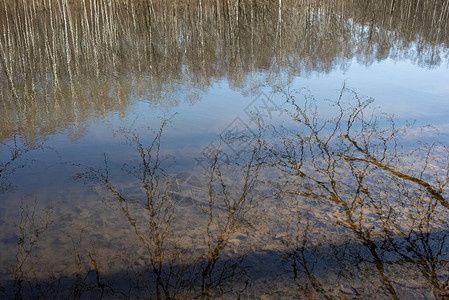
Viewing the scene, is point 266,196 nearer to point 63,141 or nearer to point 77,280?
point 77,280

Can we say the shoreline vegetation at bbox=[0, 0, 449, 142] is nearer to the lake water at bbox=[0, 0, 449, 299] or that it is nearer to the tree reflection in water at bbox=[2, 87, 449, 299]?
the lake water at bbox=[0, 0, 449, 299]

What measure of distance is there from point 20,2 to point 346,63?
1314cm

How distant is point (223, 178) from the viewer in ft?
11.1

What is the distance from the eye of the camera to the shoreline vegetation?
5482mm

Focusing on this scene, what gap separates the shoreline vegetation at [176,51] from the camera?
5.48 metres

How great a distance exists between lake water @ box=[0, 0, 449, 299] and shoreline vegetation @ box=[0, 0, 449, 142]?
0.06 m

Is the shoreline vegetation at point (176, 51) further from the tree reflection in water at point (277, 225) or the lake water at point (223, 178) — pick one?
the tree reflection in water at point (277, 225)

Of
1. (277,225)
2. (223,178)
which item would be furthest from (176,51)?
(277,225)

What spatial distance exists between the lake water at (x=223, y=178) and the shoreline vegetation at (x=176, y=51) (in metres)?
0.06

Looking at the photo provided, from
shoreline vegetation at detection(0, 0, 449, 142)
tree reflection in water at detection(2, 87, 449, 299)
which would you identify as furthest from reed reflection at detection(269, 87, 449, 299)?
shoreline vegetation at detection(0, 0, 449, 142)

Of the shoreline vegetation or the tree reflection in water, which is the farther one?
the shoreline vegetation

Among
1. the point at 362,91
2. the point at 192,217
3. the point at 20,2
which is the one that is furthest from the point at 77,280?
the point at 20,2

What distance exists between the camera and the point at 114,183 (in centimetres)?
329

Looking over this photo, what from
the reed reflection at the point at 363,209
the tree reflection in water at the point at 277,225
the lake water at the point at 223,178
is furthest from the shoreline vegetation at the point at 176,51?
the reed reflection at the point at 363,209
